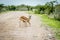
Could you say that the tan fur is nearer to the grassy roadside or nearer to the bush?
the grassy roadside

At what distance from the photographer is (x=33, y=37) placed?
162 inches

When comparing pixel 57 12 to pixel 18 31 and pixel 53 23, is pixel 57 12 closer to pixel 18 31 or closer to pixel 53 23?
pixel 53 23

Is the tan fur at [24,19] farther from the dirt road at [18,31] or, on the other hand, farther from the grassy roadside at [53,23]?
the grassy roadside at [53,23]

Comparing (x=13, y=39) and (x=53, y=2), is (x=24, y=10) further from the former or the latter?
(x=13, y=39)

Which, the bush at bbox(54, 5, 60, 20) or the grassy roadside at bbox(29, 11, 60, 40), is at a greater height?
the bush at bbox(54, 5, 60, 20)

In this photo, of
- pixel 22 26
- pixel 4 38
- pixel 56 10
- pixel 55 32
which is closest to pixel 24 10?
pixel 22 26

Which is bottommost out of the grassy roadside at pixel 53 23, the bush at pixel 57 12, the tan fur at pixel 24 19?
the grassy roadside at pixel 53 23

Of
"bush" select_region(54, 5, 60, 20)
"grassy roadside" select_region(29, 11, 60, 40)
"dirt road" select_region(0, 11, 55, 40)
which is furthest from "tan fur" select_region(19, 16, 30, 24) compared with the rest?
"bush" select_region(54, 5, 60, 20)

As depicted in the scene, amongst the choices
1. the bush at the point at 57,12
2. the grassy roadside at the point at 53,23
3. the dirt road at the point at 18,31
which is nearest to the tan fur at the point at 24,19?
the dirt road at the point at 18,31

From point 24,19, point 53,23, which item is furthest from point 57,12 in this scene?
point 24,19

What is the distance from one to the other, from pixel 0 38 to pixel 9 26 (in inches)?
44.6

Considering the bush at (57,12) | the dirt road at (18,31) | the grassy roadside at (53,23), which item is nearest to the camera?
the dirt road at (18,31)

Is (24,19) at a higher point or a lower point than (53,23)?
higher

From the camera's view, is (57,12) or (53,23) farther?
(53,23)
